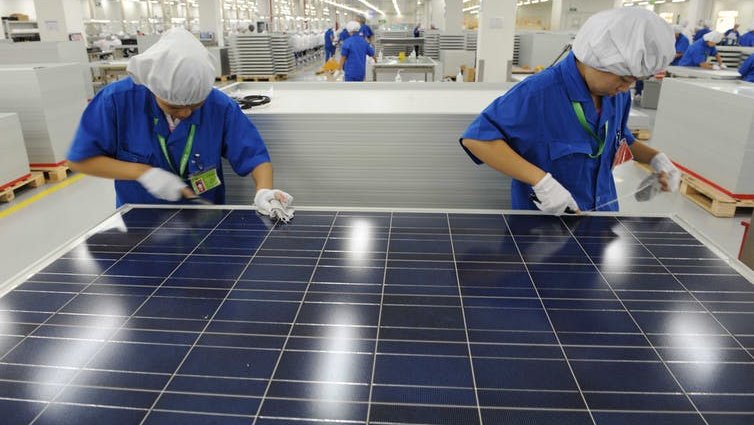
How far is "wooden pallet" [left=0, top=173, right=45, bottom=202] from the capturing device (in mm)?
5940

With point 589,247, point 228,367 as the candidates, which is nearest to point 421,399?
point 228,367

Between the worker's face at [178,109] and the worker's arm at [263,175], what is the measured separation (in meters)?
0.44

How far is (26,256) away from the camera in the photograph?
4.66 metres

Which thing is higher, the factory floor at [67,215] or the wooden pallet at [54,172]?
the wooden pallet at [54,172]

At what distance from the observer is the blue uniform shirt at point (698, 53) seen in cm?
1128

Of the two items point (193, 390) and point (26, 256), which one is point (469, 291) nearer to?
point (193, 390)

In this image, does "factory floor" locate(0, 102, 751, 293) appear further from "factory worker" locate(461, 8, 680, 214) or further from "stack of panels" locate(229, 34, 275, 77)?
"stack of panels" locate(229, 34, 275, 77)

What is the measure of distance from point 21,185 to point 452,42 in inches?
406

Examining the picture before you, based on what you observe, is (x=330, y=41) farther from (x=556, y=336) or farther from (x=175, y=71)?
(x=556, y=336)

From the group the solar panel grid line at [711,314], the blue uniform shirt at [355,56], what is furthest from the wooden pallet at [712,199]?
the blue uniform shirt at [355,56]

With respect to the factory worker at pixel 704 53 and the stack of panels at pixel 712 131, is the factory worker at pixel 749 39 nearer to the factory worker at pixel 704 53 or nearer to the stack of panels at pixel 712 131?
the factory worker at pixel 704 53

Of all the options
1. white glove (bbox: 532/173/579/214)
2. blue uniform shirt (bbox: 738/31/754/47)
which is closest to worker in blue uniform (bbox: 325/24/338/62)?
blue uniform shirt (bbox: 738/31/754/47)

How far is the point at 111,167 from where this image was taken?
8.70 ft

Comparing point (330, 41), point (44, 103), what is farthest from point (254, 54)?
point (44, 103)
